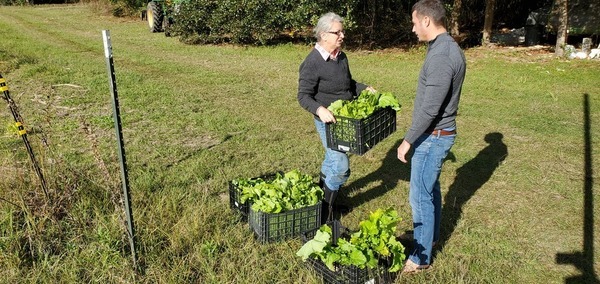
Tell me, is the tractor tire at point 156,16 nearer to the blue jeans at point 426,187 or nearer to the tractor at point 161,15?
the tractor at point 161,15

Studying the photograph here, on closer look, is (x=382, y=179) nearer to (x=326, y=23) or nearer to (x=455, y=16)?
(x=326, y=23)

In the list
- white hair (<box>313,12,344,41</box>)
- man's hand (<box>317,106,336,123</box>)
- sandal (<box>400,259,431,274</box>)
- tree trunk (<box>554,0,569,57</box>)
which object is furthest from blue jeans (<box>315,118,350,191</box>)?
tree trunk (<box>554,0,569,57</box>)

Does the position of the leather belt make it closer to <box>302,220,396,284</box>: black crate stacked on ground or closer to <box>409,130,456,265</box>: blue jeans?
<box>409,130,456,265</box>: blue jeans

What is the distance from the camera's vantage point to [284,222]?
364cm

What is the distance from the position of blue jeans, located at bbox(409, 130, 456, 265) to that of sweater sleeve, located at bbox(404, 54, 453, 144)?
181mm

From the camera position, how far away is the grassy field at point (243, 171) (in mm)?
3461

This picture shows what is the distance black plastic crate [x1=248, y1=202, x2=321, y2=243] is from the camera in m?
3.60

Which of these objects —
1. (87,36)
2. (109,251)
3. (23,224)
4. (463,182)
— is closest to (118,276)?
(109,251)

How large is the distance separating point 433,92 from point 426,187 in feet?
2.16

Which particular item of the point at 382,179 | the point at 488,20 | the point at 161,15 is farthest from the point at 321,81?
the point at 161,15

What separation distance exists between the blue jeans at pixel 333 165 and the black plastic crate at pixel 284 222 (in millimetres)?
338

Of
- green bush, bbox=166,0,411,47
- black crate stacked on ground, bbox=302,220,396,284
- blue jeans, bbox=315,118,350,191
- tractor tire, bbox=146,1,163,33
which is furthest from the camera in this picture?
tractor tire, bbox=146,1,163,33

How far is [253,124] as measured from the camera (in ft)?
→ 23.2

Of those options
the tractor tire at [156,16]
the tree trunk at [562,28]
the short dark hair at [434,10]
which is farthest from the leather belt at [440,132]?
the tractor tire at [156,16]
